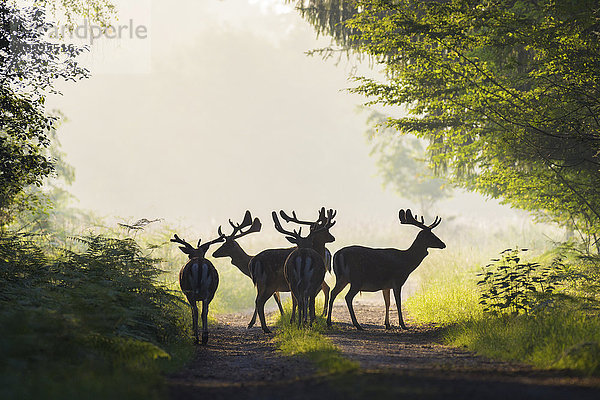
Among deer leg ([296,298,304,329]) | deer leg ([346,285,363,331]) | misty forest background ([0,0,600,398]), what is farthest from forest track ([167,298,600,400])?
deer leg ([346,285,363,331])

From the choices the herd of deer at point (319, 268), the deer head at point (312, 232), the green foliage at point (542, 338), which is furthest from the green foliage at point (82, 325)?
the green foliage at point (542, 338)

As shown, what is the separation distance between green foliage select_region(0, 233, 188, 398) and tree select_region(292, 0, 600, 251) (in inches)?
234

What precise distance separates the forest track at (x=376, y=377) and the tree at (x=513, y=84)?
4902 millimetres

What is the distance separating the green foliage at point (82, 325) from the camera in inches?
219

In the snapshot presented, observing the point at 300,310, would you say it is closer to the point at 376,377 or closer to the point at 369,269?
the point at 369,269

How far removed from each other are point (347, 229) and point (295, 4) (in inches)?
726

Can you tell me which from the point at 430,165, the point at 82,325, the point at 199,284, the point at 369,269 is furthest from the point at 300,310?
the point at 430,165

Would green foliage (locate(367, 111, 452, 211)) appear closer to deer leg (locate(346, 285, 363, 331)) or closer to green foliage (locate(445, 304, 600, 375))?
deer leg (locate(346, 285, 363, 331))

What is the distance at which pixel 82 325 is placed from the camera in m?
6.52

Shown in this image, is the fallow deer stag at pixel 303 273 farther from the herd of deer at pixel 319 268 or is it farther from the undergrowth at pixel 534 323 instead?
the undergrowth at pixel 534 323

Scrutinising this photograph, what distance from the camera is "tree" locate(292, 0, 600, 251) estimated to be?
1104 centimetres

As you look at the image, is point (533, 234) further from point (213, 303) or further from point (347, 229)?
point (213, 303)

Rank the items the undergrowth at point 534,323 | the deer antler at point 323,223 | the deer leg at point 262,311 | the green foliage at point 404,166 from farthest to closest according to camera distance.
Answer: the green foliage at point 404,166 < the deer antler at point 323,223 < the deer leg at point 262,311 < the undergrowth at point 534,323

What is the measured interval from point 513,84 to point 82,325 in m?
10.4
